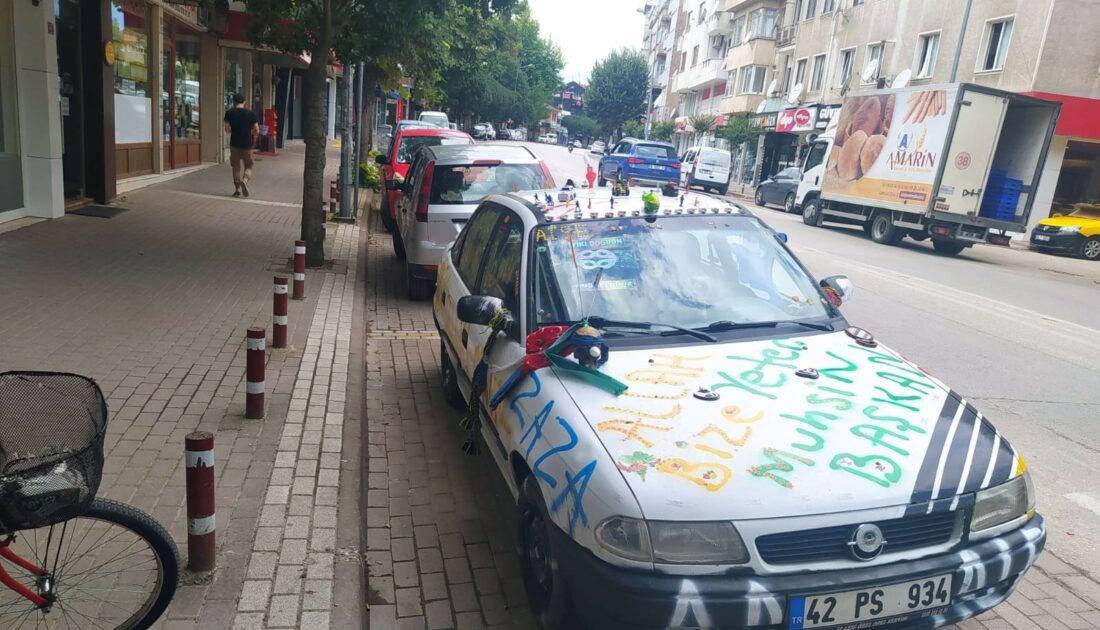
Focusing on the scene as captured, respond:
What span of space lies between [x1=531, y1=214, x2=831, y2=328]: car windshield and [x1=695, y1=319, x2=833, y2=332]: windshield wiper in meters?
0.03

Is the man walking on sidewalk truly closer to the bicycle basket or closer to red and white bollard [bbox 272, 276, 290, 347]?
red and white bollard [bbox 272, 276, 290, 347]

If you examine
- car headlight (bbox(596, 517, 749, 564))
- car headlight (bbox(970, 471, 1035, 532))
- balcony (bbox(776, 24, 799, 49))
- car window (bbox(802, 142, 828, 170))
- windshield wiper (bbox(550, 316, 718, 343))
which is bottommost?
car headlight (bbox(596, 517, 749, 564))

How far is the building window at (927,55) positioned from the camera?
95.7 feet

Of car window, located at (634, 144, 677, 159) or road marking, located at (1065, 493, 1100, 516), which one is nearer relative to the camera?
road marking, located at (1065, 493, 1100, 516)

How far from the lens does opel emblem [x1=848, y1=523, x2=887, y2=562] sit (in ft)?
8.96

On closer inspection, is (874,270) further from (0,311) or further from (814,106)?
(814,106)

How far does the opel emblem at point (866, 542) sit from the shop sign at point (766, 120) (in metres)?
39.6

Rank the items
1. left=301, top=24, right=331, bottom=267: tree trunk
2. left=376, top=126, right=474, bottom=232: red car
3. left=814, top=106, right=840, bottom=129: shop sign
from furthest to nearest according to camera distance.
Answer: left=814, top=106, right=840, bottom=129: shop sign < left=376, top=126, right=474, bottom=232: red car < left=301, top=24, right=331, bottom=267: tree trunk

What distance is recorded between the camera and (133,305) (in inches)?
301

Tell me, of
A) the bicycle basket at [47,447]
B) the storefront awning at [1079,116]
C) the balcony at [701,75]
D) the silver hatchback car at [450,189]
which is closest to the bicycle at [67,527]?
the bicycle basket at [47,447]

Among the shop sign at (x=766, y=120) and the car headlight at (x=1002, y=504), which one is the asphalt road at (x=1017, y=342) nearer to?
the car headlight at (x=1002, y=504)

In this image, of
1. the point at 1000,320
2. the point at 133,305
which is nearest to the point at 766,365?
the point at 133,305

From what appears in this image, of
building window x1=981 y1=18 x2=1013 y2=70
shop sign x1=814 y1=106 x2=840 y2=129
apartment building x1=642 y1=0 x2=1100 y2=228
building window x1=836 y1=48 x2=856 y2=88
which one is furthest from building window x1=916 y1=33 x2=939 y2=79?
shop sign x1=814 y1=106 x2=840 y2=129

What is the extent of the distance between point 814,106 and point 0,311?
34.3m
